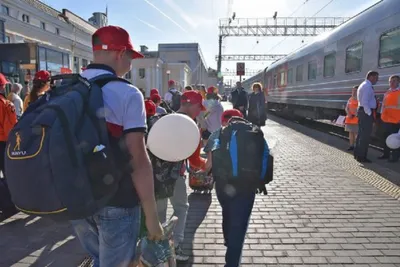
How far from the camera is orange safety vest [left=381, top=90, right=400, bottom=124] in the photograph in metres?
6.36

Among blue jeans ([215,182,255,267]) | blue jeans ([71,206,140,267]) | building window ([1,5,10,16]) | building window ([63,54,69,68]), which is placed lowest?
blue jeans ([215,182,255,267])

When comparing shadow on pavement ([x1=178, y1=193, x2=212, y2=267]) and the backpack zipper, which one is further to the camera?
shadow on pavement ([x1=178, y1=193, x2=212, y2=267])

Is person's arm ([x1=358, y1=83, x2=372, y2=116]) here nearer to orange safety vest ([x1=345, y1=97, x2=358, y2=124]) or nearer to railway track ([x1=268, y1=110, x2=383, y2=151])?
orange safety vest ([x1=345, y1=97, x2=358, y2=124])

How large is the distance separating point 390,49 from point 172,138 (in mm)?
7369

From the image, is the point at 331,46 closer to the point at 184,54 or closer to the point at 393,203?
the point at 393,203

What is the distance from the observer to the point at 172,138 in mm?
2043

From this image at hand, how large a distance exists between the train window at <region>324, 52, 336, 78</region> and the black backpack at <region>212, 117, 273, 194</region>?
9.14 m

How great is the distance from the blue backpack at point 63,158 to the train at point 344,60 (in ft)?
24.8

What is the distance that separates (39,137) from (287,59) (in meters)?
16.9

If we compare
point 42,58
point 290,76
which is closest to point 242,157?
point 42,58

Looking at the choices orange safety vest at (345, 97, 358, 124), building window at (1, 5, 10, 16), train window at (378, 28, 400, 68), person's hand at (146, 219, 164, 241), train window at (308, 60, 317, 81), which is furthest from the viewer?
building window at (1, 5, 10, 16)

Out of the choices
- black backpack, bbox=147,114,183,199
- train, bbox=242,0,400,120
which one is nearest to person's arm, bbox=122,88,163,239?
black backpack, bbox=147,114,183,199

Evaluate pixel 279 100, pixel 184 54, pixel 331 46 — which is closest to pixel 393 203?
pixel 331 46

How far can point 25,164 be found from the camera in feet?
4.20
